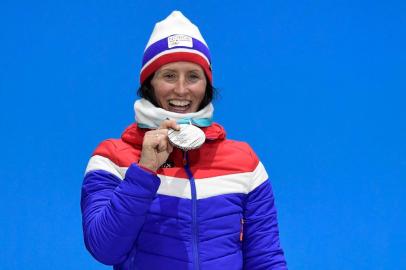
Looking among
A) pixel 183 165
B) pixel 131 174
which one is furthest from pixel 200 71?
pixel 131 174

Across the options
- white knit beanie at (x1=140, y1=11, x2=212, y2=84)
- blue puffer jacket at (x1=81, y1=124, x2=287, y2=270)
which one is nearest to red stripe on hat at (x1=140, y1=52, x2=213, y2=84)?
white knit beanie at (x1=140, y1=11, x2=212, y2=84)

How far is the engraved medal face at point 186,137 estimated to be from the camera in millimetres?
1038

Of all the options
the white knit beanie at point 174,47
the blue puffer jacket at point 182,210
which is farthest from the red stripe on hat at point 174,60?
the blue puffer jacket at point 182,210

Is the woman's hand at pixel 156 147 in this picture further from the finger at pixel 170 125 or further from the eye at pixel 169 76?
the eye at pixel 169 76

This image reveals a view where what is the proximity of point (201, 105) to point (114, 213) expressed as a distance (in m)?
0.37

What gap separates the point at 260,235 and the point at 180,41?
1.45ft

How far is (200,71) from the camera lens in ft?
4.01

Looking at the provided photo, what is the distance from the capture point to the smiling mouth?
1.19 metres

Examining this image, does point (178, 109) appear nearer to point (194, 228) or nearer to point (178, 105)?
point (178, 105)

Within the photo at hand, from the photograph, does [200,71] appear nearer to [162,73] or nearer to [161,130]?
[162,73]

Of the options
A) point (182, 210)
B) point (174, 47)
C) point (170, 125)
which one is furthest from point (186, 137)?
point (174, 47)

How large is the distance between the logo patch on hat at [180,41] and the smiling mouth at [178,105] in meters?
0.12

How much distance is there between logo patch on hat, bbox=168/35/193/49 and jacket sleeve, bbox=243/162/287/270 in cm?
32

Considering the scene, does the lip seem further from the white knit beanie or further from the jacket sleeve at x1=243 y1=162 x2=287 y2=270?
the jacket sleeve at x1=243 y1=162 x2=287 y2=270
